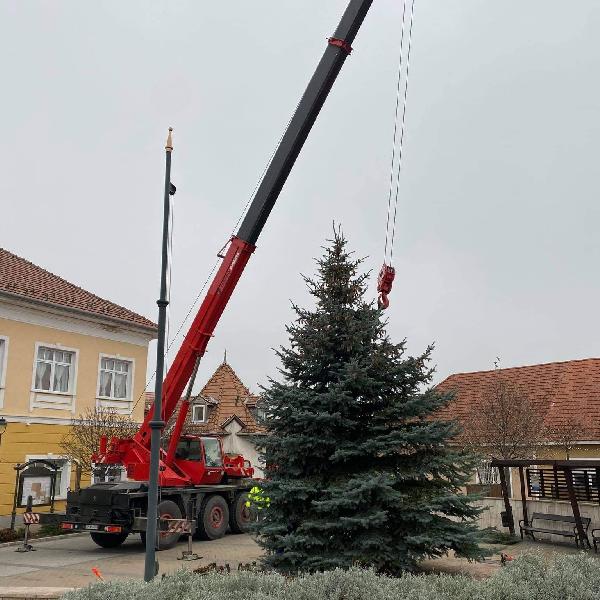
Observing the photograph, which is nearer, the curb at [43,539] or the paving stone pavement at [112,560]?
the paving stone pavement at [112,560]

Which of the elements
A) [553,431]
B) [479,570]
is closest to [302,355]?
[479,570]

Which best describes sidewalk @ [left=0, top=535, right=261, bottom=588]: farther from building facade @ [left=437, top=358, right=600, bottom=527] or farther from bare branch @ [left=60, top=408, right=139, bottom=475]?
building facade @ [left=437, top=358, right=600, bottom=527]

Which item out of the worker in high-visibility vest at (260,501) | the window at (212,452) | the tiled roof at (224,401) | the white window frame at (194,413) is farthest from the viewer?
the white window frame at (194,413)

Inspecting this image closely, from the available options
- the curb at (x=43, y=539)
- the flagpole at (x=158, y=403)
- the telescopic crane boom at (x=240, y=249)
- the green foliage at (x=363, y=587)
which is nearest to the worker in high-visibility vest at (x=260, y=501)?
the flagpole at (x=158, y=403)

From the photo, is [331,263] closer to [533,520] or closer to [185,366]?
[185,366]

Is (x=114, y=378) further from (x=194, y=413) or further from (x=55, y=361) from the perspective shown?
(x=194, y=413)

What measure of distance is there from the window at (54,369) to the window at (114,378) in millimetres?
1230

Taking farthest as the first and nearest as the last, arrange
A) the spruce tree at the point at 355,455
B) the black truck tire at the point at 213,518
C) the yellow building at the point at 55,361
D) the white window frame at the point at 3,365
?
the yellow building at the point at 55,361, the white window frame at the point at 3,365, the black truck tire at the point at 213,518, the spruce tree at the point at 355,455

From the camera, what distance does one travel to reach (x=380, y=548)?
31.6 feet

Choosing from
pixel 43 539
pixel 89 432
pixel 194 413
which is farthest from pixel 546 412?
pixel 194 413

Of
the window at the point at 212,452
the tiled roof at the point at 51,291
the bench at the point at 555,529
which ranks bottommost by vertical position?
the bench at the point at 555,529

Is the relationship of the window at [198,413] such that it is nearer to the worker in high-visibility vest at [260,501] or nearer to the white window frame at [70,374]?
the white window frame at [70,374]

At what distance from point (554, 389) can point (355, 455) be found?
2034 cm

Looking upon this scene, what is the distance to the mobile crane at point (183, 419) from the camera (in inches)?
562
